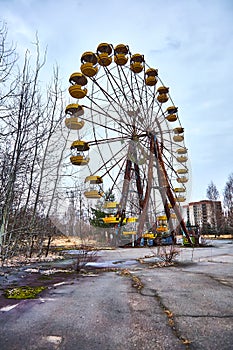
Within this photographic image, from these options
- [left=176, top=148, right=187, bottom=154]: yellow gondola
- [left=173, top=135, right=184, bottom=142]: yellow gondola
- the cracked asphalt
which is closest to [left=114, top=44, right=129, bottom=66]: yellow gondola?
[left=173, top=135, right=184, bottom=142]: yellow gondola

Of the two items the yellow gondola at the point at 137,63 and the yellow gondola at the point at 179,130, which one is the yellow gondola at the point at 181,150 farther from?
the yellow gondola at the point at 137,63

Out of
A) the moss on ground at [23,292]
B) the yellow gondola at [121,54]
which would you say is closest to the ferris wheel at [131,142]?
the yellow gondola at [121,54]

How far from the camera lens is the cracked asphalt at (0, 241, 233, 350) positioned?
5.77ft

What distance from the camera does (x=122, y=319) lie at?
2.22 m

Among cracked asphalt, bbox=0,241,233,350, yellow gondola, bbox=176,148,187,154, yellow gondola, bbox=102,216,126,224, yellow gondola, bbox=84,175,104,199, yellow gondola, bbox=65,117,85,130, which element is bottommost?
cracked asphalt, bbox=0,241,233,350

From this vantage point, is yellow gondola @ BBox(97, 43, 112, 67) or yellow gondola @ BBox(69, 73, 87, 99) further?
yellow gondola @ BBox(97, 43, 112, 67)

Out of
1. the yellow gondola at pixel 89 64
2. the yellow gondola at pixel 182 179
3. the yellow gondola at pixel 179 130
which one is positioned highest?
the yellow gondola at pixel 89 64

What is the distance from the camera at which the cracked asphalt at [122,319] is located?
1.76 meters

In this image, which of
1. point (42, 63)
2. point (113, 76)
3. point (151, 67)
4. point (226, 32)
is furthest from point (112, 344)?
point (151, 67)

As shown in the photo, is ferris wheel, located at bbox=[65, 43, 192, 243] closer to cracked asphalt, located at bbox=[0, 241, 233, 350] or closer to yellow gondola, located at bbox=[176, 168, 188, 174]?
yellow gondola, located at bbox=[176, 168, 188, 174]

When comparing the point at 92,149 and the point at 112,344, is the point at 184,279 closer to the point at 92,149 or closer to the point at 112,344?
the point at 112,344

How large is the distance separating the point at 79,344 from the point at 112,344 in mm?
233

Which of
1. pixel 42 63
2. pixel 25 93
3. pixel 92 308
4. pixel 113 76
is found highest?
pixel 113 76

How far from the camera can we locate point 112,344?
5.72 feet
